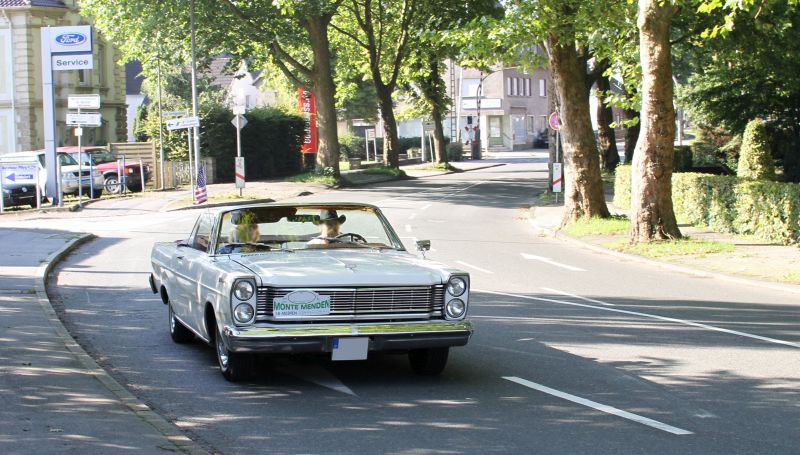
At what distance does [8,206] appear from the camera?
3609cm

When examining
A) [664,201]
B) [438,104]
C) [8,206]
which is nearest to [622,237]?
[664,201]

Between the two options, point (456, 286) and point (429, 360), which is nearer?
point (456, 286)

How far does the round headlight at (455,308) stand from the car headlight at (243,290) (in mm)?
1542

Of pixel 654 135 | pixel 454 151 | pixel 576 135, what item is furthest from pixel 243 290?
pixel 454 151

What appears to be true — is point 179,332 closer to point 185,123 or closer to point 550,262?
point 550,262

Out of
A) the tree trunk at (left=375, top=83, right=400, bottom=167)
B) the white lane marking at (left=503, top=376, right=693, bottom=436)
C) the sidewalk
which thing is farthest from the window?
the white lane marking at (left=503, top=376, right=693, bottom=436)

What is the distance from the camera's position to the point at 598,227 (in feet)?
80.8

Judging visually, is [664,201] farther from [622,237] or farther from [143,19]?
[143,19]

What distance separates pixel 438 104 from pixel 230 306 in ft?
176

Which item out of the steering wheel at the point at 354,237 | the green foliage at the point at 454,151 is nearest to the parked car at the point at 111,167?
the steering wheel at the point at 354,237

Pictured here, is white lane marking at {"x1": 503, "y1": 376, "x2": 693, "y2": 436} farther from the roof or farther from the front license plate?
the roof

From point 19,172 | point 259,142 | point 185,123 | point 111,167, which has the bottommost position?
point 19,172

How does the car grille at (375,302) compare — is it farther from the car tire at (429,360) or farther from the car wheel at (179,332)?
the car wheel at (179,332)

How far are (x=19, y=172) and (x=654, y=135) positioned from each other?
22.2 m
